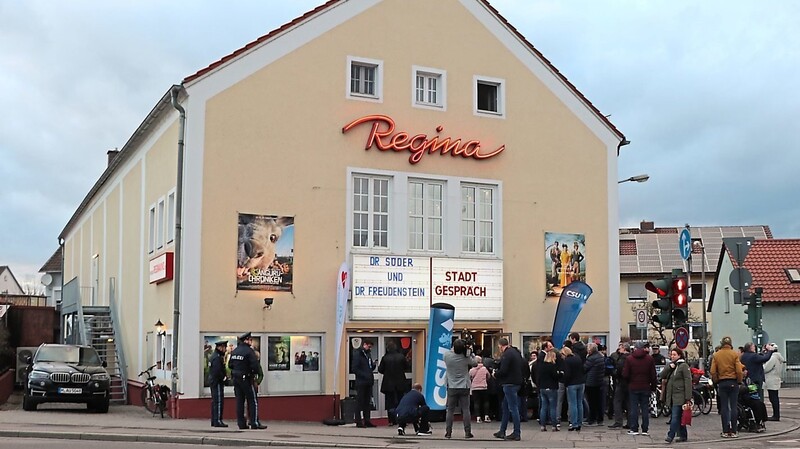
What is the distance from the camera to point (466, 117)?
79.9 feet

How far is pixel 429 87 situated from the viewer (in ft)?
79.2

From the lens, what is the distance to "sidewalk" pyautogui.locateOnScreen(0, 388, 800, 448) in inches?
664

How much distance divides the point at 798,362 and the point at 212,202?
29.8 metres

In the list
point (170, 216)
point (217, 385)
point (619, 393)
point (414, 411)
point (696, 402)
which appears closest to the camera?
point (414, 411)

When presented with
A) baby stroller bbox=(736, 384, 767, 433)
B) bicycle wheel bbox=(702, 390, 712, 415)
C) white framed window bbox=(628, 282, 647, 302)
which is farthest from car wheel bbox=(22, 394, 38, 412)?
white framed window bbox=(628, 282, 647, 302)

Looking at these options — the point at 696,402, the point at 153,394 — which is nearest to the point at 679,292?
the point at 696,402

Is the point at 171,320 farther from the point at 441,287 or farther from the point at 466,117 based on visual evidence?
the point at 466,117

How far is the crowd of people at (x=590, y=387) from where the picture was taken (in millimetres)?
18000

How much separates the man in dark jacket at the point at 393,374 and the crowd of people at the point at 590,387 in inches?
15.6

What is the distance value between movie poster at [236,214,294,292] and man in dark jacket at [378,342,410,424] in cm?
289

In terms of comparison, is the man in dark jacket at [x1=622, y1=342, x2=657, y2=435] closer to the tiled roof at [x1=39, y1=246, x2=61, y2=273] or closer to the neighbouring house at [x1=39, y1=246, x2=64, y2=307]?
the neighbouring house at [x1=39, y1=246, x2=64, y2=307]

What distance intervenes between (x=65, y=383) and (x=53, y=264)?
5308 centimetres

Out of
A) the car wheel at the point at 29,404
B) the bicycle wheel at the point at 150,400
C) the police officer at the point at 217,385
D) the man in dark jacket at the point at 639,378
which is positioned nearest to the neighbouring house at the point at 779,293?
the man in dark jacket at the point at 639,378

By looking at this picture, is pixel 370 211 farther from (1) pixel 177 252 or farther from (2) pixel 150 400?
(2) pixel 150 400
